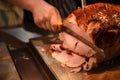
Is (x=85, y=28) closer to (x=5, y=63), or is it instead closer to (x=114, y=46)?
(x=114, y=46)

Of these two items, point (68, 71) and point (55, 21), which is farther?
point (55, 21)

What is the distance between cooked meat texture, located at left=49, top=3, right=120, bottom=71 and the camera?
1.36m

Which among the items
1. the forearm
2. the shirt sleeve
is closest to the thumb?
the forearm

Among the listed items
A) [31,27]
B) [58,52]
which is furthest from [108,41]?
[31,27]

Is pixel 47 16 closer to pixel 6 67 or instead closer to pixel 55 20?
pixel 55 20

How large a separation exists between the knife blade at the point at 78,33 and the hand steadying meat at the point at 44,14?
5cm

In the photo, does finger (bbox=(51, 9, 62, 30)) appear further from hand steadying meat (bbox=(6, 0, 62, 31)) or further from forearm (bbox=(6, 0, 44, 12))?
forearm (bbox=(6, 0, 44, 12))

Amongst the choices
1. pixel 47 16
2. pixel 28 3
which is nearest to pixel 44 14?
pixel 47 16

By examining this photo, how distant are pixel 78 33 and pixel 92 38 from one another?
11 cm

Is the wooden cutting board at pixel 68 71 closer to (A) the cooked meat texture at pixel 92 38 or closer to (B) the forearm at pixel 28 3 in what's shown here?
(A) the cooked meat texture at pixel 92 38

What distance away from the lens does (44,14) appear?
1577mm

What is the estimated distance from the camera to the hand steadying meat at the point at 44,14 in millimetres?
1521

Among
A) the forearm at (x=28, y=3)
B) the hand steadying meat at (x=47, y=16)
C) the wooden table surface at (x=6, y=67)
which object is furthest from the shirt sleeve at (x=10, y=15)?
the wooden table surface at (x=6, y=67)

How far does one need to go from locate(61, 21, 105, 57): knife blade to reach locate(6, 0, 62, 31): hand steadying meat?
0.16ft
